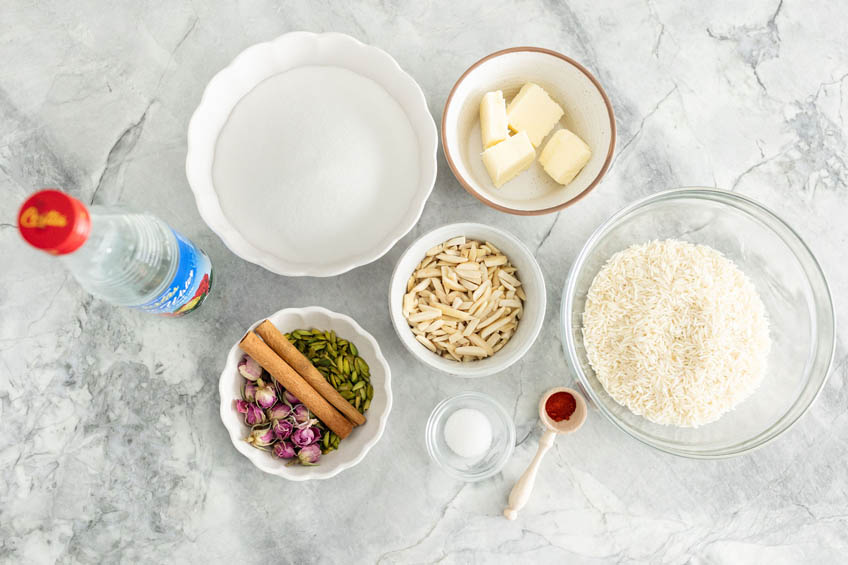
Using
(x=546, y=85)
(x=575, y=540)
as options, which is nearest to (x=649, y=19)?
(x=546, y=85)

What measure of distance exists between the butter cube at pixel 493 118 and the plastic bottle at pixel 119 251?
62 cm

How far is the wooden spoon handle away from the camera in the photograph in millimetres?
1165

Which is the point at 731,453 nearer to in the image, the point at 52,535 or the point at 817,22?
the point at 817,22

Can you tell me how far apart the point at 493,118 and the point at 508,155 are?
8 centimetres

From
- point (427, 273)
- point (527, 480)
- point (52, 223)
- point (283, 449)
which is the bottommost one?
point (527, 480)

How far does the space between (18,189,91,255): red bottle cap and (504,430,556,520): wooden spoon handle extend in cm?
89

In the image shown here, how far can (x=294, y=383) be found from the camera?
1104 mm

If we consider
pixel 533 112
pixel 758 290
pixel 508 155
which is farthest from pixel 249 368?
pixel 758 290

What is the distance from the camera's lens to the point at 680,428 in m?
1.23

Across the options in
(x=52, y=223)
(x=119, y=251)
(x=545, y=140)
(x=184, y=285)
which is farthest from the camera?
(x=545, y=140)

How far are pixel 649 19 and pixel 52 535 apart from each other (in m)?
1.68

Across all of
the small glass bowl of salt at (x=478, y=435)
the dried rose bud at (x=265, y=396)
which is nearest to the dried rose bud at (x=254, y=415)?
the dried rose bud at (x=265, y=396)

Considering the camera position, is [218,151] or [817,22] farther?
[817,22]

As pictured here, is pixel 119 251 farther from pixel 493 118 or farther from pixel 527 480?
pixel 527 480
